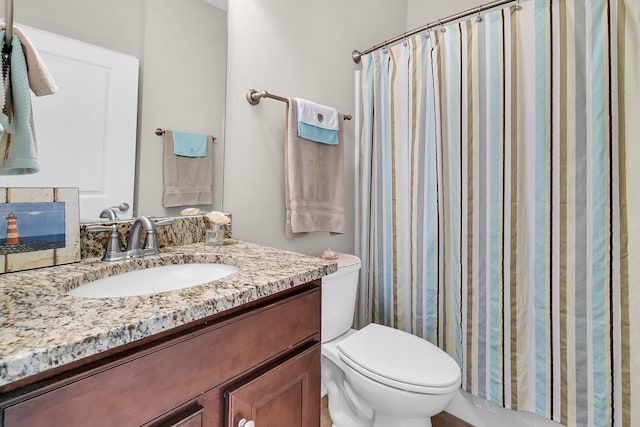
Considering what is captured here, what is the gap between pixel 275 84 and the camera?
1427 millimetres

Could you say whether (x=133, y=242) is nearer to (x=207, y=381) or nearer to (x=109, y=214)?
(x=109, y=214)

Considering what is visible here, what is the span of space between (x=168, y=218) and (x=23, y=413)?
0.75m

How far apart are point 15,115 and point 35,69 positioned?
0.11m

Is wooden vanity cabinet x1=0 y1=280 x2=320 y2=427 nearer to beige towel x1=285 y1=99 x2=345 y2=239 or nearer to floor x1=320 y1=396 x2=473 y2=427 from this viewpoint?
beige towel x1=285 y1=99 x2=345 y2=239

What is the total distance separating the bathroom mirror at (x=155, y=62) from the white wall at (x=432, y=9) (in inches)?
54.2

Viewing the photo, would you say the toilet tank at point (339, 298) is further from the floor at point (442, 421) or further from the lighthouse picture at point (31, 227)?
the lighthouse picture at point (31, 227)

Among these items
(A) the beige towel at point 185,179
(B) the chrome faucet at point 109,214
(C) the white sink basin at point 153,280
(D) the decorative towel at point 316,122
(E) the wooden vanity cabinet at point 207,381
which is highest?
(D) the decorative towel at point 316,122

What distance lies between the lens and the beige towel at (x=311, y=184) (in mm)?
1402

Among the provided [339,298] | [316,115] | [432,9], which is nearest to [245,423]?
[339,298]

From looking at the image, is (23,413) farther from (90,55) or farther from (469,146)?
(469,146)

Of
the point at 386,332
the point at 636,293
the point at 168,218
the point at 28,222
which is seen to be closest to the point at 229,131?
the point at 168,218

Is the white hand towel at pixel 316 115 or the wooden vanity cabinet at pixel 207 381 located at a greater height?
the white hand towel at pixel 316 115

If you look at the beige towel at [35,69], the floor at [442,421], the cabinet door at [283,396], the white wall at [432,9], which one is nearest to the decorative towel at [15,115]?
the beige towel at [35,69]

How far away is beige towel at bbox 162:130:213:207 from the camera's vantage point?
1099 mm
